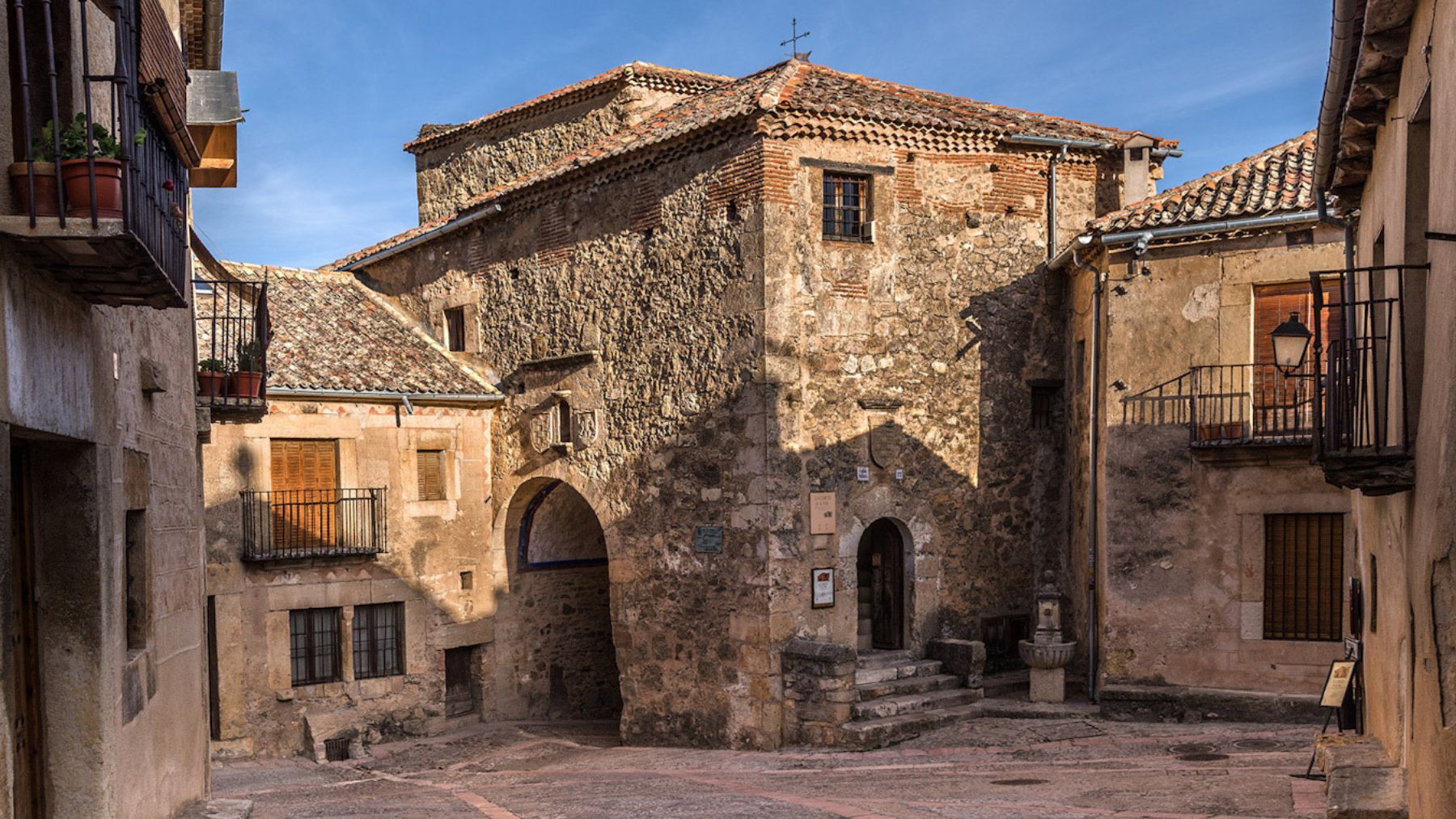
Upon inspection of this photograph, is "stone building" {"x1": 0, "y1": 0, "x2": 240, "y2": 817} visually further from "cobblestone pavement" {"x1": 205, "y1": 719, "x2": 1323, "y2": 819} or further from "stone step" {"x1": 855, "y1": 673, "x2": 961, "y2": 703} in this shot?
"stone step" {"x1": 855, "y1": 673, "x2": 961, "y2": 703}

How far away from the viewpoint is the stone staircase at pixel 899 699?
611 inches

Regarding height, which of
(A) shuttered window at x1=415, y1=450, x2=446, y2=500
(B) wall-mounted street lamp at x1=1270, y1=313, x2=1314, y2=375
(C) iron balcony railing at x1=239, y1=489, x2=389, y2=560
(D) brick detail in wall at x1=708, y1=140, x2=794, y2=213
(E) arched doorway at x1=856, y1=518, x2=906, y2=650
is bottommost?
(E) arched doorway at x1=856, y1=518, x2=906, y2=650

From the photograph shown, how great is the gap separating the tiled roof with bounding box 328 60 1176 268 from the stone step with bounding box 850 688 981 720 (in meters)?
7.46

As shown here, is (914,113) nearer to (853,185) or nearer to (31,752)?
(853,185)

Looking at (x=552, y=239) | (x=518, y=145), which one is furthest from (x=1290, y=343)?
(x=518, y=145)

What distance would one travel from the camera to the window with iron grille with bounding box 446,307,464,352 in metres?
22.1

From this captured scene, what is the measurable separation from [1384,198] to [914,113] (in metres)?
9.26

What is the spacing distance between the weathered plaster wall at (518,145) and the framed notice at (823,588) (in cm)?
935

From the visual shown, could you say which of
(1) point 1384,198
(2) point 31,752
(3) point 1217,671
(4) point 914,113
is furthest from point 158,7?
(3) point 1217,671

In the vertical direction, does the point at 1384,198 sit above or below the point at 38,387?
above

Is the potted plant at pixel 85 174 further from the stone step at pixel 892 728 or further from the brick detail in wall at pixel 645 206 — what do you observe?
the brick detail in wall at pixel 645 206

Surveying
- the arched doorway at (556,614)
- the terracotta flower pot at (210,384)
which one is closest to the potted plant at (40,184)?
the terracotta flower pot at (210,384)

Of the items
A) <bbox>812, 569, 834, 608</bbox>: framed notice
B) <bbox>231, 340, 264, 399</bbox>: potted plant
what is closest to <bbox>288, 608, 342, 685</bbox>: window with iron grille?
<bbox>231, 340, 264, 399</bbox>: potted plant

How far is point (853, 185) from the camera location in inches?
672
